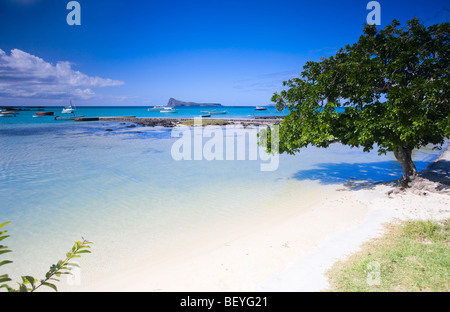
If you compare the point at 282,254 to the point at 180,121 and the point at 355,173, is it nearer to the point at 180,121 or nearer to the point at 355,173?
the point at 355,173

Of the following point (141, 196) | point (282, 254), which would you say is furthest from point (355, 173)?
point (141, 196)

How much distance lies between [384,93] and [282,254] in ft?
27.7

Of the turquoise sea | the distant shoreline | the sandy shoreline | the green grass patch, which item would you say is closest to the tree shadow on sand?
the turquoise sea

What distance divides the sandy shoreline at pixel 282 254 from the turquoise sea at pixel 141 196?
0.85m

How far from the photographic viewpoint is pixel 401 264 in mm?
4754

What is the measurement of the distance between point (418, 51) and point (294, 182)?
25.4 feet

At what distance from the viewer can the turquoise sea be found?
7.40 meters

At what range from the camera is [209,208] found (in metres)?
10.0

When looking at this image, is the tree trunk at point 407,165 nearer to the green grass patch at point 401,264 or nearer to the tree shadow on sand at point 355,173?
the tree shadow on sand at point 355,173

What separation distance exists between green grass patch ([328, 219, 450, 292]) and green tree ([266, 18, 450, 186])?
4034mm

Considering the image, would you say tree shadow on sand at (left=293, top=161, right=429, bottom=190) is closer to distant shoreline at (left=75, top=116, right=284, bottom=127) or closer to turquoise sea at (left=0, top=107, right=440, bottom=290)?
turquoise sea at (left=0, top=107, right=440, bottom=290)

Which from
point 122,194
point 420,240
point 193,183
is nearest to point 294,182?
point 193,183

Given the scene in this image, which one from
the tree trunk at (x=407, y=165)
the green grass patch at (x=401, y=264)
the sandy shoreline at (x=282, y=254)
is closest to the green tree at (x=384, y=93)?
the tree trunk at (x=407, y=165)
